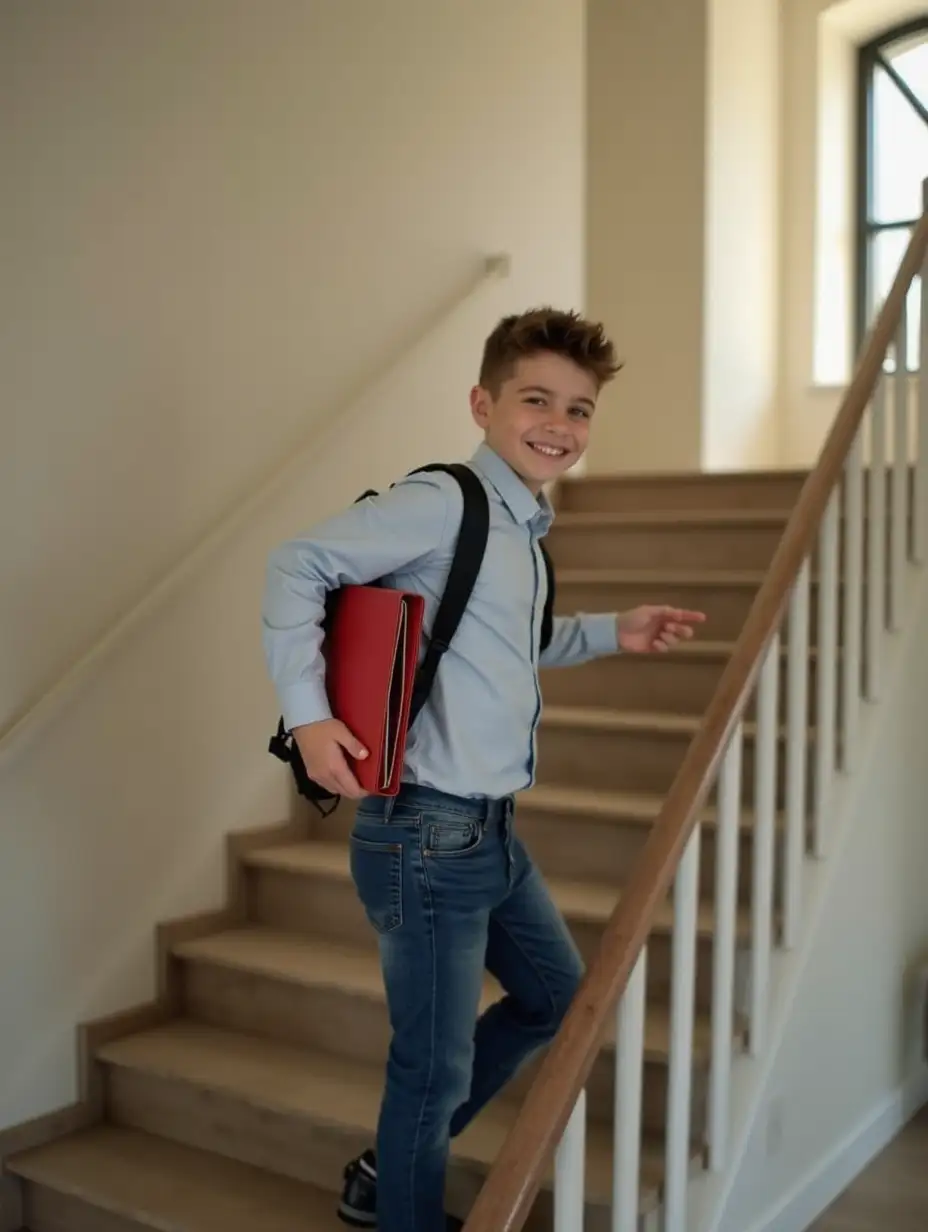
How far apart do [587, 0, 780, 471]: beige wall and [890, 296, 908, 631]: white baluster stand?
9.11ft

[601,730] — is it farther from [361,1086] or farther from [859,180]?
[859,180]

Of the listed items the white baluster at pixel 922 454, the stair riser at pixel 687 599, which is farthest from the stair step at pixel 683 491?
the white baluster at pixel 922 454

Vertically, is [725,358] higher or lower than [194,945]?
higher

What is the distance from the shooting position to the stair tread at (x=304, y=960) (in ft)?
7.70

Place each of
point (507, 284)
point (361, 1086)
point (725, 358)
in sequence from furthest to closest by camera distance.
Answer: point (725, 358) < point (507, 284) < point (361, 1086)

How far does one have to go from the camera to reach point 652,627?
1865 millimetres

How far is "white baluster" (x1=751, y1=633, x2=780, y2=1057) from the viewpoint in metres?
2.03

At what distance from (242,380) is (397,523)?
1.52m

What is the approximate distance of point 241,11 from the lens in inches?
111

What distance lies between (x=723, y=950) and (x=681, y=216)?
423 cm

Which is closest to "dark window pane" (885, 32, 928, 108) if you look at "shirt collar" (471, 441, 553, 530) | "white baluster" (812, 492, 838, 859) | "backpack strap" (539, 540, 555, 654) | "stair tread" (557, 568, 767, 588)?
"stair tread" (557, 568, 767, 588)

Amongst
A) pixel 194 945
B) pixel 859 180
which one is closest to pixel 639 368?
pixel 859 180

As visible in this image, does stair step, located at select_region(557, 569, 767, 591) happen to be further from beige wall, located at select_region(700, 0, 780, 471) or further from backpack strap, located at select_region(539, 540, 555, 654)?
beige wall, located at select_region(700, 0, 780, 471)

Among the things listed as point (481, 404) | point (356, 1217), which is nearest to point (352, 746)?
point (481, 404)
